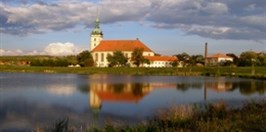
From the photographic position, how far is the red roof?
130 m

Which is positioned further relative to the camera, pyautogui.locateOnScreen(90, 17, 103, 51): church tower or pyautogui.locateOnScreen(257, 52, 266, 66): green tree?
pyautogui.locateOnScreen(90, 17, 103, 51): church tower

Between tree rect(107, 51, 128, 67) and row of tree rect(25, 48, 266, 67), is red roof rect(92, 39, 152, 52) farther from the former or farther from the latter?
tree rect(107, 51, 128, 67)

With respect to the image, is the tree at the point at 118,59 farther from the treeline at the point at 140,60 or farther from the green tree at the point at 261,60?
the green tree at the point at 261,60

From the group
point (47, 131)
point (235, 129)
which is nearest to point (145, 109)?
point (47, 131)

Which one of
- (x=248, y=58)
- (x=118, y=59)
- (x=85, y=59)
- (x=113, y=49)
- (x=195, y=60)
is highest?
(x=113, y=49)

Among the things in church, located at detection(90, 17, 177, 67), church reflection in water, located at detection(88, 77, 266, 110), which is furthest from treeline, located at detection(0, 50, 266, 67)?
church reflection in water, located at detection(88, 77, 266, 110)

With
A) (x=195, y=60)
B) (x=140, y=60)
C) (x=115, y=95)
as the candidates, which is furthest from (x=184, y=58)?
(x=115, y=95)

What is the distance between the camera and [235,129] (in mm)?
10078

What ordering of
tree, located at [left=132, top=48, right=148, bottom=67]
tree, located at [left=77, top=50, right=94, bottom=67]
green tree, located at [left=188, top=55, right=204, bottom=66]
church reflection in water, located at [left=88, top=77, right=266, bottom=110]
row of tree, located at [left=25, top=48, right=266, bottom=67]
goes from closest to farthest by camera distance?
church reflection in water, located at [left=88, top=77, right=266, bottom=110] → row of tree, located at [left=25, top=48, right=266, bottom=67] → tree, located at [left=132, top=48, right=148, bottom=67] → tree, located at [left=77, top=50, right=94, bottom=67] → green tree, located at [left=188, top=55, right=204, bottom=66]

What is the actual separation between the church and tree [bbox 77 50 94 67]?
6.11 meters

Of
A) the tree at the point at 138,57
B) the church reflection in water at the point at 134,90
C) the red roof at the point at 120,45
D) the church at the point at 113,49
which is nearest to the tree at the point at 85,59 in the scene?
the church at the point at 113,49

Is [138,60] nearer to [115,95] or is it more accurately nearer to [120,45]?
[120,45]

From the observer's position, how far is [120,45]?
434ft

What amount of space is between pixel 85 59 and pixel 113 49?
1600 cm
